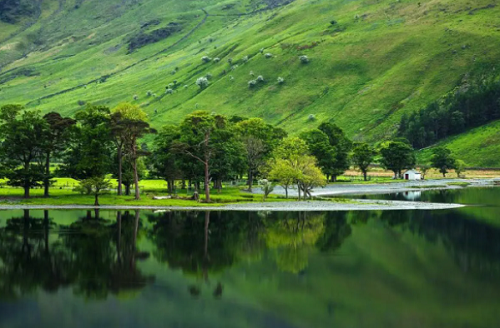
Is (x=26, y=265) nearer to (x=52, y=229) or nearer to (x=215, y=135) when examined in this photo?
(x=52, y=229)

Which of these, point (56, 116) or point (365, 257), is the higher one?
point (56, 116)

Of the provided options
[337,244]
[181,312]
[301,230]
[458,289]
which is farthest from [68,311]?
[301,230]

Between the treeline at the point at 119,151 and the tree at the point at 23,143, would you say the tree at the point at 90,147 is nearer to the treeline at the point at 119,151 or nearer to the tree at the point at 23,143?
the treeline at the point at 119,151

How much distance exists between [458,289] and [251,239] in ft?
86.1

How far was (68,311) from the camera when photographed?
111 ft

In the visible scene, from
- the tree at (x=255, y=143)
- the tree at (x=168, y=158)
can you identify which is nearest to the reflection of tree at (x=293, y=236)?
the tree at (x=168, y=158)

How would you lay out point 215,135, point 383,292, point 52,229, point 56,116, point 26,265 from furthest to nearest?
point 215,135
point 56,116
point 52,229
point 26,265
point 383,292

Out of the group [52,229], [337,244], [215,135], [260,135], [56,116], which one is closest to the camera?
[337,244]

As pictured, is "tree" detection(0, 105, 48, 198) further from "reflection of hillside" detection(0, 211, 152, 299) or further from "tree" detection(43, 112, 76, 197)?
"reflection of hillside" detection(0, 211, 152, 299)

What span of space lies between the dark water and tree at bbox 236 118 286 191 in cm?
6603

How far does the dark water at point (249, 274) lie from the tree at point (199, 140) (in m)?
32.4

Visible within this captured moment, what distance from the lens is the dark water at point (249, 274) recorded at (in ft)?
108

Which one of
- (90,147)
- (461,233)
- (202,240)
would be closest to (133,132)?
(90,147)

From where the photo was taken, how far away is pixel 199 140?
112688 mm
